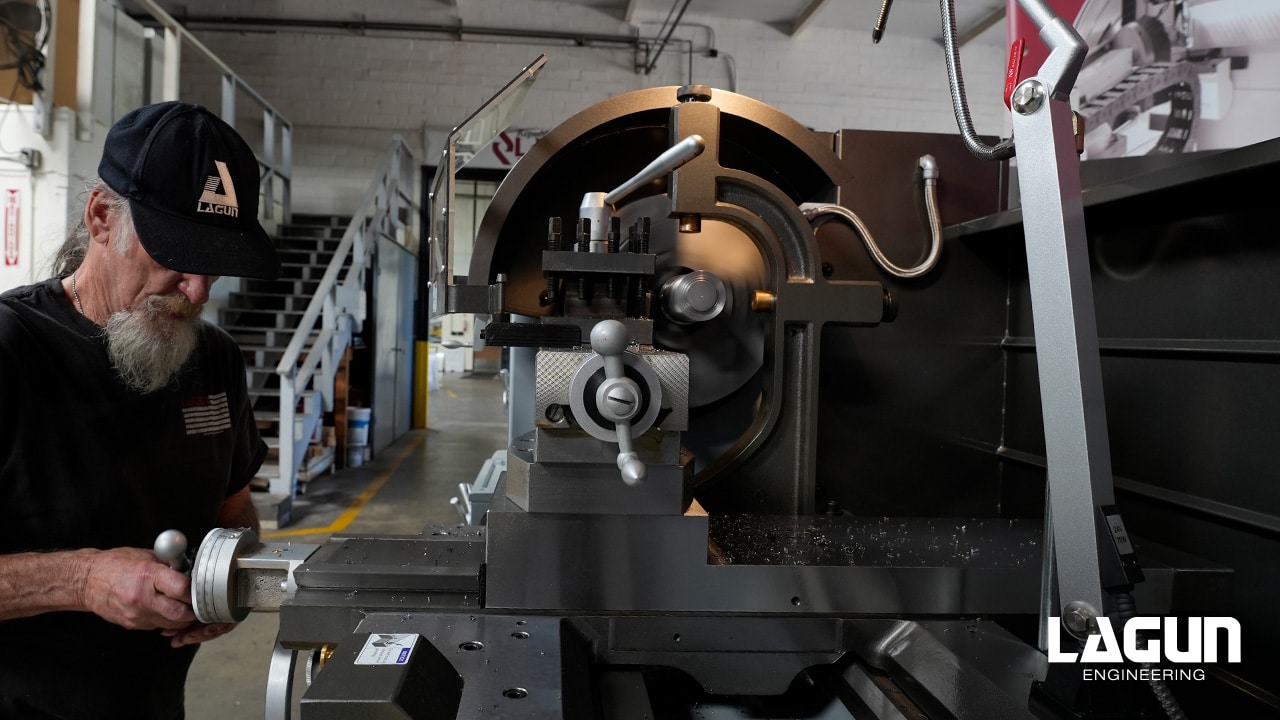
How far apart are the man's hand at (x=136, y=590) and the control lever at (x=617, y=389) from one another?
0.50 meters

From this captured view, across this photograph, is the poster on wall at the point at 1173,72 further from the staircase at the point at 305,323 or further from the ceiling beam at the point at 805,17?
the ceiling beam at the point at 805,17

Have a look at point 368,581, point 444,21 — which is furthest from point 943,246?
point 444,21

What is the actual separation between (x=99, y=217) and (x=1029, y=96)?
1.09m

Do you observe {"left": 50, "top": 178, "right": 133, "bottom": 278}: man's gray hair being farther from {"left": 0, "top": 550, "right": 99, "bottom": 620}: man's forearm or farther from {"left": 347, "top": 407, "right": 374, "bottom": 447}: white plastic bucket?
{"left": 347, "top": 407, "right": 374, "bottom": 447}: white plastic bucket

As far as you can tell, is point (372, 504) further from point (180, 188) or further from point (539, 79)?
point (539, 79)

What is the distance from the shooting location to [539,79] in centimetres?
609

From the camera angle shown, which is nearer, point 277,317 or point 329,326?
point 329,326

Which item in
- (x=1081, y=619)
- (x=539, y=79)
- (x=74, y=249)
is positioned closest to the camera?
(x=1081, y=619)

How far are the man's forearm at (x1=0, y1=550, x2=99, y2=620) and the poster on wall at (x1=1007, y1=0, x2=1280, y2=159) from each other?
66.2 inches

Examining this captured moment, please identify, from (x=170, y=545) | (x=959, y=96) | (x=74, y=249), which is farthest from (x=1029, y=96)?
(x=74, y=249)

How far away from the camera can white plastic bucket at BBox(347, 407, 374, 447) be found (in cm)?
508

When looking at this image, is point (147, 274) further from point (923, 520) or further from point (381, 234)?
point (381, 234)

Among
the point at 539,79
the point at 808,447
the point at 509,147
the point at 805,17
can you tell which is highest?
the point at 805,17

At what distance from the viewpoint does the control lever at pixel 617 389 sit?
75 centimetres
